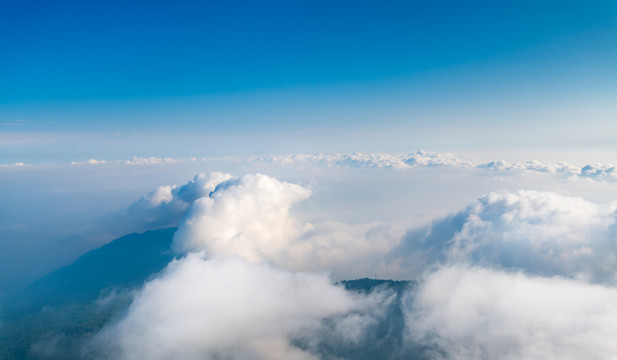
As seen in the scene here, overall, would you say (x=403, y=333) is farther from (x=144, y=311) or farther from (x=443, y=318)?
(x=144, y=311)

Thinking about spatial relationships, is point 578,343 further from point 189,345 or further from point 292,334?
point 189,345

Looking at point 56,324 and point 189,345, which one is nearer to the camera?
point 189,345

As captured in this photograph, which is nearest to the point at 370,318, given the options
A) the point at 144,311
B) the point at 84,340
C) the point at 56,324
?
the point at 144,311

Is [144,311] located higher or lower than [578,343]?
lower

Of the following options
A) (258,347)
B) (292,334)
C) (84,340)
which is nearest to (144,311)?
(84,340)

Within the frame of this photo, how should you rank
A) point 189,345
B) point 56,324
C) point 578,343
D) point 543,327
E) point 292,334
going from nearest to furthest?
point 578,343 < point 543,327 < point 189,345 < point 292,334 < point 56,324

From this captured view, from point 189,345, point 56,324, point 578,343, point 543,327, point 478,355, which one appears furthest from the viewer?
point 56,324

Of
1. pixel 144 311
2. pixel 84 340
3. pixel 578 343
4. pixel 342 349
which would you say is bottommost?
pixel 342 349

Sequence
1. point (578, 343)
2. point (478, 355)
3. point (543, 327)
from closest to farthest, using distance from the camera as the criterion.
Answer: point (578, 343) < point (543, 327) < point (478, 355)

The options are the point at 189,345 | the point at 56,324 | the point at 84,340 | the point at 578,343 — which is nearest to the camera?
the point at 578,343
